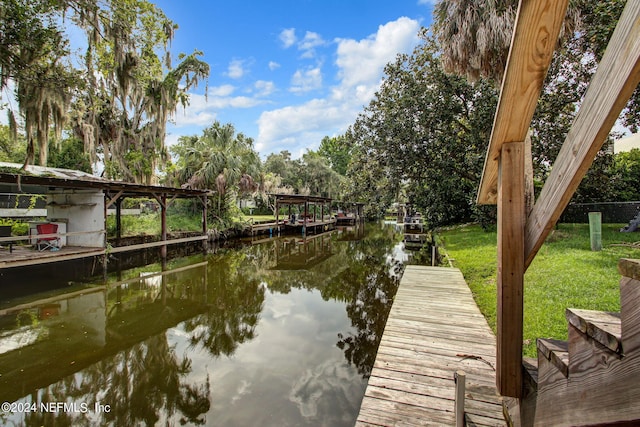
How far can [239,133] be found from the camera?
22312 mm

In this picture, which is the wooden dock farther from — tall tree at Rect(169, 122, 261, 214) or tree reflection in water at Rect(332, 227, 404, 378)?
tall tree at Rect(169, 122, 261, 214)

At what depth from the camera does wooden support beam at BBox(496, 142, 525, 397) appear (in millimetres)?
1435

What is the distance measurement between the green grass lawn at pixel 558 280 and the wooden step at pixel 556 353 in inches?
128

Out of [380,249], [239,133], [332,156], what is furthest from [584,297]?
[332,156]

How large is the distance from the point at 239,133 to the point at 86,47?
11.6m

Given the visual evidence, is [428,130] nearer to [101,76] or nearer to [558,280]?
[558,280]

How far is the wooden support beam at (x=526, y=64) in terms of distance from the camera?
1.10m

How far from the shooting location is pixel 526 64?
4.03ft

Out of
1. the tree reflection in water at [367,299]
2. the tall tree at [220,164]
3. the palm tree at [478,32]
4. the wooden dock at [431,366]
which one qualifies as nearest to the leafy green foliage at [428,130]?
the tree reflection in water at [367,299]

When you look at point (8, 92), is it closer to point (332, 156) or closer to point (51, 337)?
point (51, 337)

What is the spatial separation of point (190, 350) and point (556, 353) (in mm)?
5864

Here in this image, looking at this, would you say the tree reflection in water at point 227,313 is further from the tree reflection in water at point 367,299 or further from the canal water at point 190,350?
the tree reflection in water at point 367,299

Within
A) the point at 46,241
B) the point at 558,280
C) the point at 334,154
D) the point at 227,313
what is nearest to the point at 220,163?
the point at 46,241

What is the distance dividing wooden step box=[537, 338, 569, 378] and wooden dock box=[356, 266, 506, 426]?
1720mm
